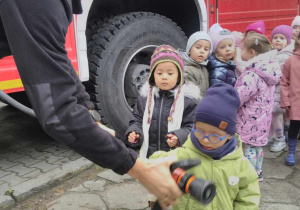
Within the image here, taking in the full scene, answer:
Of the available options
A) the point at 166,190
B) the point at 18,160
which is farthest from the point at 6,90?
the point at 166,190

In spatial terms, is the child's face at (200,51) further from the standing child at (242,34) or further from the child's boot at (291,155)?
the child's boot at (291,155)

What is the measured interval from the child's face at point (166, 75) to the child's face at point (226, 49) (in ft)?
3.48

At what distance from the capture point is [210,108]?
1.64 metres

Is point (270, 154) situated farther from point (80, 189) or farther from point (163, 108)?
point (80, 189)

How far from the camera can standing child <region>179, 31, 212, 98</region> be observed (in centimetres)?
306

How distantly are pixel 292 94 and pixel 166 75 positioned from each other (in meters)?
1.45

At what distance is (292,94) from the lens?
3182mm

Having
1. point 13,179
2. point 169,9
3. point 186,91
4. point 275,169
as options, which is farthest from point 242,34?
point 13,179

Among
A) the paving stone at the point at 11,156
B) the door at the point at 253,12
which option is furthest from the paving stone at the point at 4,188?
the door at the point at 253,12

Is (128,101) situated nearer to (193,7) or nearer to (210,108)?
(193,7)

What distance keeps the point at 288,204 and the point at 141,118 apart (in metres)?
1.24

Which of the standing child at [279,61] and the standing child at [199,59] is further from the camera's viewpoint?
the standing child at [279,61]

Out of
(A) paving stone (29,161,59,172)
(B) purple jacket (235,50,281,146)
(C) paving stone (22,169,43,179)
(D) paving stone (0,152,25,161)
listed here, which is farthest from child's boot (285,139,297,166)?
(D) paving stone (0,152,25,161)

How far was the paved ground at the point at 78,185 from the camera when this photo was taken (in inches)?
100
